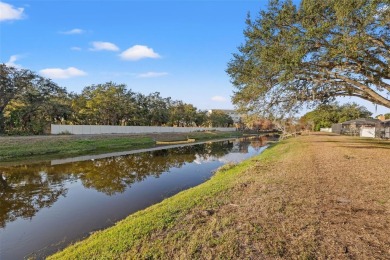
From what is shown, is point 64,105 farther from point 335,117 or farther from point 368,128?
point 335,117

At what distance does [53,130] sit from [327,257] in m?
38.0

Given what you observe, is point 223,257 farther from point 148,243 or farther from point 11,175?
point 11,175

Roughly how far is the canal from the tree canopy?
688 cm

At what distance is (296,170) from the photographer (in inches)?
440

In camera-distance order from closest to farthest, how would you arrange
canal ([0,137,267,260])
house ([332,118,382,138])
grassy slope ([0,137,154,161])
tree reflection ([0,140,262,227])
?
canal ([0,137,267,260]), tree reflection ([0,140,262,227]), grassy slope ([0,137,154,161]), house ([332,118,382,138])

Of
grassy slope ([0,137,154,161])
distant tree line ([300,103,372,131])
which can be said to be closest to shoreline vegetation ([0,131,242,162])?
grassy slope ([0,137,154,161])

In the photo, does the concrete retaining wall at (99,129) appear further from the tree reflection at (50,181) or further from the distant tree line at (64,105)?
the tree reflection at (50,181)

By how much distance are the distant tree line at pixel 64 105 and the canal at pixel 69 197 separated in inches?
721

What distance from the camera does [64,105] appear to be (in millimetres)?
38031

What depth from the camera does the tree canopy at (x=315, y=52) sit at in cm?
1131

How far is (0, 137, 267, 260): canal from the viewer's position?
22.3 feet

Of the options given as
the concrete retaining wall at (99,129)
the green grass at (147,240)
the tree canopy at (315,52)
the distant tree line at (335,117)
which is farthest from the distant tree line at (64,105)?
the distant tree line at (335,117)

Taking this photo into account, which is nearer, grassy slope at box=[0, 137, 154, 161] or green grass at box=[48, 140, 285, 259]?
green grass at box=[48, 140, 285, 259]

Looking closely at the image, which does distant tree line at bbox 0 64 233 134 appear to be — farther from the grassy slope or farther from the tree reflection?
the tree reflection
